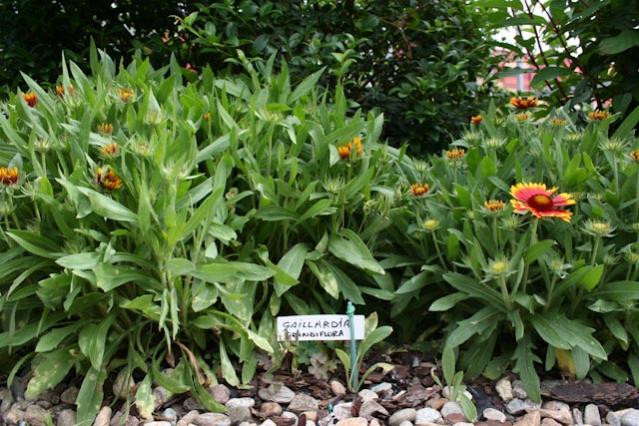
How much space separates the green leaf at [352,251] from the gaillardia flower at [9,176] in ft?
2.75

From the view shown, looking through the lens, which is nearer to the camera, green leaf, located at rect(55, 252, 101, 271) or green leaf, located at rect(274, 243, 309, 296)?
green leaf, located at rect(55, 252, 101, 271)

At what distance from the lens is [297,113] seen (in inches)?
91.0

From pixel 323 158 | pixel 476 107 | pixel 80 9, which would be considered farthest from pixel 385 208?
pixel 80 9

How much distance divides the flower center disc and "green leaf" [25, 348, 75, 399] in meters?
1.21

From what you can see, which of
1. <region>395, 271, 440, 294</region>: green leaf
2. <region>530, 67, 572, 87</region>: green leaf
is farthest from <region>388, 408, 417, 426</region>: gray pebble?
<region>530, 67, 572, 87</region>: green leaf

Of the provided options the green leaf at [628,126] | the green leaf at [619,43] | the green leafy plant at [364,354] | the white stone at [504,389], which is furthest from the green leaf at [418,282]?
the green leaf at [619,43]

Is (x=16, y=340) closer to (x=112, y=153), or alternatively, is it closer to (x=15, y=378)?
(x=15, y=378)

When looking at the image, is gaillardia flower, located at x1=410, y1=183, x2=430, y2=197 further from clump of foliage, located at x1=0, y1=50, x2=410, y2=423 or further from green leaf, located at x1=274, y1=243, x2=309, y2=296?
green leaf, located at x1=274, y1=243, x2=309, y2=296

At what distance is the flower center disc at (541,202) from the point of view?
1751mm

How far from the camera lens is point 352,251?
2062 mm

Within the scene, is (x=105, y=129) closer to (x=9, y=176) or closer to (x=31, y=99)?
(x=9, y=176)

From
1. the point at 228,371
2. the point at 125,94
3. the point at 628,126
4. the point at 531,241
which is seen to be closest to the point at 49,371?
the point at 228,371

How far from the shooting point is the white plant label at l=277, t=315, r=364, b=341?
1.91 meters

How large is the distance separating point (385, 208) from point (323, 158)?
245 millimetres
